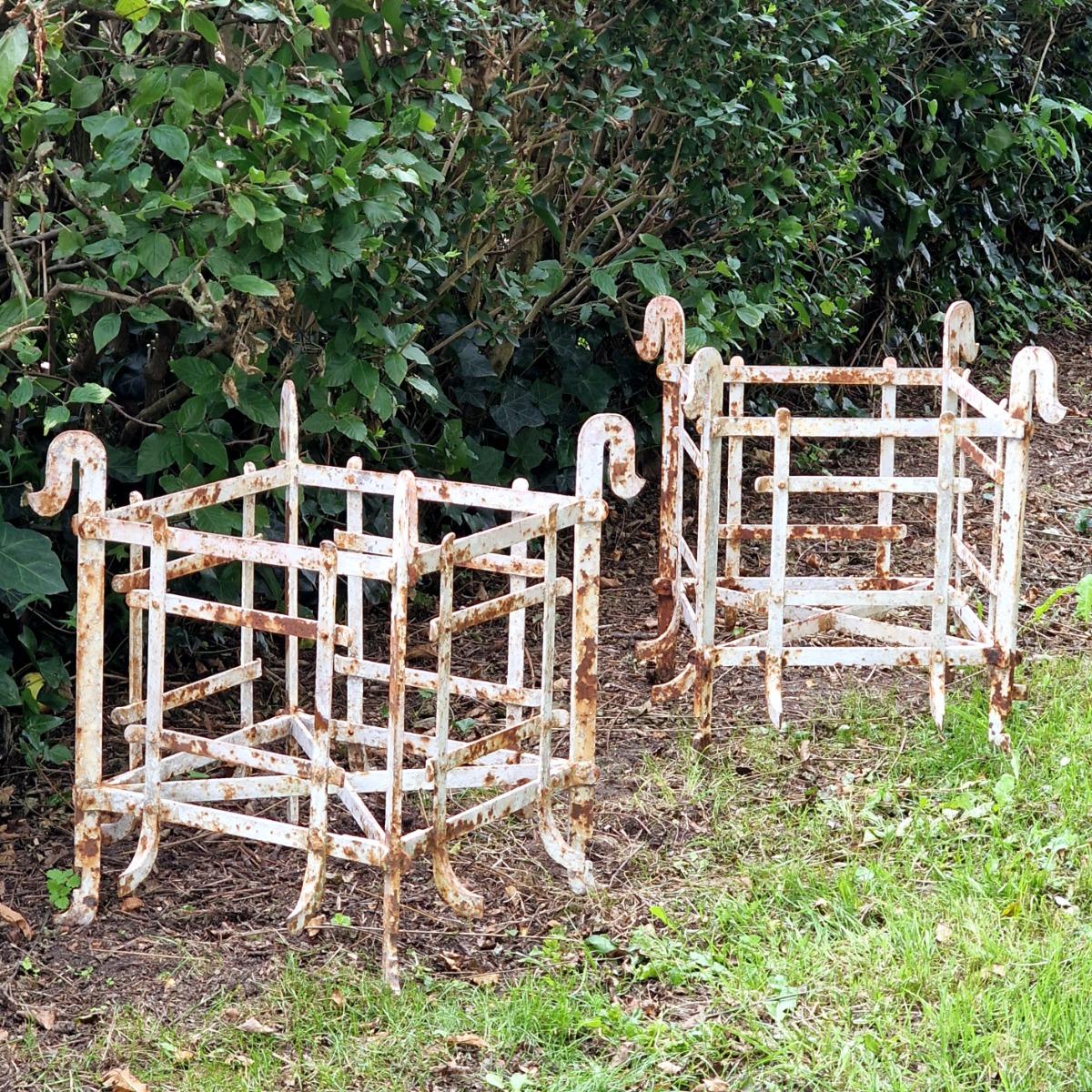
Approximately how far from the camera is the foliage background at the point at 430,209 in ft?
11.8

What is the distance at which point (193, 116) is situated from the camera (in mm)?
3650

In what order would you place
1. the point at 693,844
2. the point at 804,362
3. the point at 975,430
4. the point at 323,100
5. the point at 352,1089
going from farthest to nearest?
the point at 804,362 < the point at 975,430 < the point at 693,844 < the point at 323,100 < the point at 352,1089

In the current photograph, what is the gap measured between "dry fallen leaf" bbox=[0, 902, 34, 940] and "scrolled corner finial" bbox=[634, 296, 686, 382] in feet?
7.90

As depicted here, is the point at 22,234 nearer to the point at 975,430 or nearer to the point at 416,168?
the point at 416,168

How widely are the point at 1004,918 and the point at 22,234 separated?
110 inches

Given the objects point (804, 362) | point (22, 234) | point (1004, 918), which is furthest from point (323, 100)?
point (804, 362)

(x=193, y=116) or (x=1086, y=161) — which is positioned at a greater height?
(x=1086, y=161)

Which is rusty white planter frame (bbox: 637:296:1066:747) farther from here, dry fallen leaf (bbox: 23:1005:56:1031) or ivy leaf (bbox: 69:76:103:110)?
dry fallen leaf (bbox: 23:1005:56:1031)

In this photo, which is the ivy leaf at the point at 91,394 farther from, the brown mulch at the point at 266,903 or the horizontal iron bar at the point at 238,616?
the brown mulch at the point at 266,903

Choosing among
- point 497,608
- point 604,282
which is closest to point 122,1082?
point 497,608

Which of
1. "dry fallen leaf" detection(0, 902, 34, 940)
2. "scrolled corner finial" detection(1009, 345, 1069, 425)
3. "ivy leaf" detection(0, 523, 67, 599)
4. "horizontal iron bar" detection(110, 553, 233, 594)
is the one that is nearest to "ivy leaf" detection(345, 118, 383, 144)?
"horizontal iron bar" detection(110, 553, 233, 594)

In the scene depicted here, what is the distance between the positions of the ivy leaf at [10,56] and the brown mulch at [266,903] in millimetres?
1804

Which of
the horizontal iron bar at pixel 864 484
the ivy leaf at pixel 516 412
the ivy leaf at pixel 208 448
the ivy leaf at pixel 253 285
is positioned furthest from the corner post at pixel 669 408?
the ivy leaf at pixel 253 285

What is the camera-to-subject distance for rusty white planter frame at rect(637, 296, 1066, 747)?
432 centimetres
